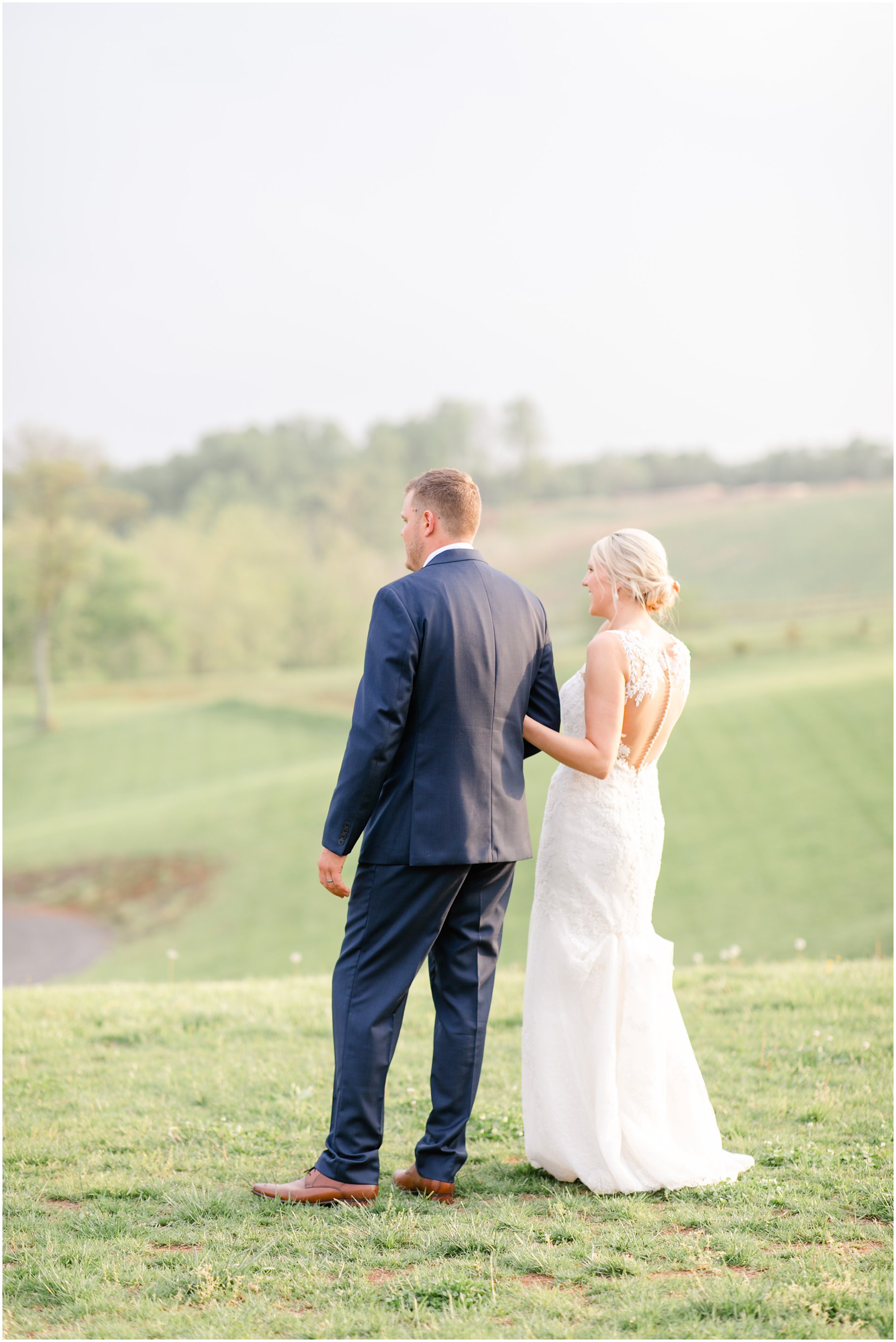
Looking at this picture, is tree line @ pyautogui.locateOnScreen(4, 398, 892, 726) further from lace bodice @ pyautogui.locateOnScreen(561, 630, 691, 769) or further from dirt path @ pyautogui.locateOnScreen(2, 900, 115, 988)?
lace bodice @ pyautogui.locateOnScreen(561, 630, 691, 769)

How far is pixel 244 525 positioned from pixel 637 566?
171ft

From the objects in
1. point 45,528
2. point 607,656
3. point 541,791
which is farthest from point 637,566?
point 45,528

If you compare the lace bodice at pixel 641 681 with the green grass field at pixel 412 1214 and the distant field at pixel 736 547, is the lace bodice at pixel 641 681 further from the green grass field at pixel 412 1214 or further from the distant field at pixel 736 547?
the distant field at pixel 736 547

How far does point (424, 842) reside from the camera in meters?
3.54

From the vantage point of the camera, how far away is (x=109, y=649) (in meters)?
46.7

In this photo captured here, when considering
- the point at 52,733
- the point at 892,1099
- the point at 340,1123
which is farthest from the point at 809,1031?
the point at 52,733

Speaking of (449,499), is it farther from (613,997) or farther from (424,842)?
(613,997)

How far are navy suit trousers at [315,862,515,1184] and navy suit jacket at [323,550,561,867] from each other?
0.11 metres

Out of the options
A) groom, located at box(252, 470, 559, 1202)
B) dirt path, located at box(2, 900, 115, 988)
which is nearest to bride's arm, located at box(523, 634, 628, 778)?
groom, located at box(252, 470, 559, 1202)

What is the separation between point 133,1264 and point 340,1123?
2.36ft

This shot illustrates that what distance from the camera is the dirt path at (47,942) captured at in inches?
828

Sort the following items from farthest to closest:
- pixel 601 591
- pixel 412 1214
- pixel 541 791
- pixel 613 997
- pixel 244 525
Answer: pixel 244 525 → pixel 541 791 → pixel 601 591 → pixel 613 997 → pixel 412 1214

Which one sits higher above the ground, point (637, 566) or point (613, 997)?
point (637, 566)

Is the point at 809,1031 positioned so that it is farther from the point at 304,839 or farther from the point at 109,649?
the point at 109,649
